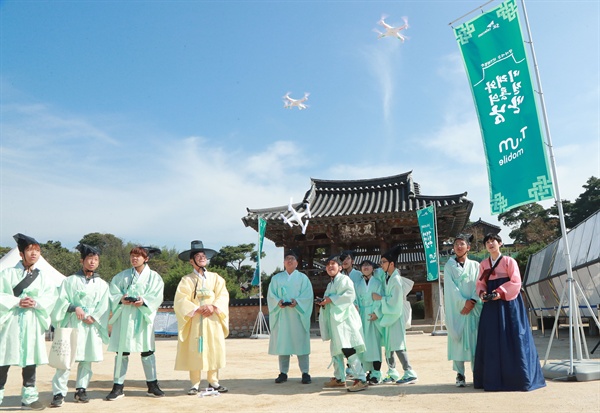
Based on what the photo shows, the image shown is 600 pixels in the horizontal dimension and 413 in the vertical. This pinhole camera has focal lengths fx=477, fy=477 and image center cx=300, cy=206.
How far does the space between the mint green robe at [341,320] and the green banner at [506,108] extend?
238 centimetres

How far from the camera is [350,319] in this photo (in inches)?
244

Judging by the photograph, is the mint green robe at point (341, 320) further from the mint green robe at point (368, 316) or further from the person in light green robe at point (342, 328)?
the mint green robe at point (368, 316)

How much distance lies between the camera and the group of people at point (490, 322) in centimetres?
531

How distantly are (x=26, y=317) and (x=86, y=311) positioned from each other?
629mm

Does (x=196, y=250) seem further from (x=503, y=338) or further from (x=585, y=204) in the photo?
(x=585, y=204)

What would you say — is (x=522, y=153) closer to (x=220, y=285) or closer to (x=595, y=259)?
(x=220, y=285)

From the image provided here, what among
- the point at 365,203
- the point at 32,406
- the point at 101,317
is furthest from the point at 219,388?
the point at 365,203

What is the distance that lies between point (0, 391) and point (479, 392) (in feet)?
17.5

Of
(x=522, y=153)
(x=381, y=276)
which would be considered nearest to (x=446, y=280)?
(x=381, y=276)

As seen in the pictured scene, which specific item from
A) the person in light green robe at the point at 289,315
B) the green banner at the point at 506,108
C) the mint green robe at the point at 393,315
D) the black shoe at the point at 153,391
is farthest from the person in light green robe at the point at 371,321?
the black shoe at the point at 153,391

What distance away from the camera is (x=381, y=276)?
673 centimetres

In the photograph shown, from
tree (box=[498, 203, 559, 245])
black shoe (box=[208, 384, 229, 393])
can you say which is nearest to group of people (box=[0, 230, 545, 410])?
black shoe (box=[208, 384, 229, 393])

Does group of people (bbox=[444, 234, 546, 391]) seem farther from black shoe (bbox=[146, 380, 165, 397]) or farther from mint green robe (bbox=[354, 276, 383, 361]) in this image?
black shoe (bbox=[146, 380, 165, 397])

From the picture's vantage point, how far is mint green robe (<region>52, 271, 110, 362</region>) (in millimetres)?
5637
